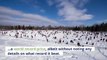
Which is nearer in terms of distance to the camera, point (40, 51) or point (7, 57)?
point (7, 57)

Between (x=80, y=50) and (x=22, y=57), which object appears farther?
(x=80, y=50)

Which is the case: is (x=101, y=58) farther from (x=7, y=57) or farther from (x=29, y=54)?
(x=7, y=57)

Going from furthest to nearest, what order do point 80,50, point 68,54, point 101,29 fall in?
point 101,29 < point 80,50 < point 68,54

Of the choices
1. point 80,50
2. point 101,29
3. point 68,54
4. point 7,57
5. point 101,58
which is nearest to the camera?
point 7,57

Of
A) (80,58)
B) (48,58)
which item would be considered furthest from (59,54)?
(80,58)

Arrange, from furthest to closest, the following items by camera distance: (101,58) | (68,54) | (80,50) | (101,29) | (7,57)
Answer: (101,29), (80,50), (68,54), (101,58), (7,57)

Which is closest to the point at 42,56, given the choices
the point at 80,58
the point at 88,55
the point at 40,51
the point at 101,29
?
the point at 40,51

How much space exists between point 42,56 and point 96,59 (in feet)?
6.85

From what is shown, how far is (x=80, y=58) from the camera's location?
5141 millimetres

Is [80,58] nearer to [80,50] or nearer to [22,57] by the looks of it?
[80,50]

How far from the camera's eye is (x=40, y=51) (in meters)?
5.29

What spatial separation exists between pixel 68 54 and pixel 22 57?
1.90m

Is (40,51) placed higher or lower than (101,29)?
lower

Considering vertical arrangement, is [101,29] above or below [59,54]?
above
